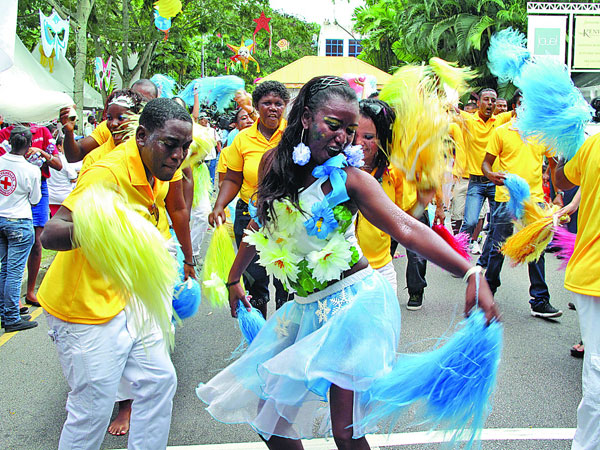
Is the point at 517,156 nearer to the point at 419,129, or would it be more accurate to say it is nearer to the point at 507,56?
the point at 507,56

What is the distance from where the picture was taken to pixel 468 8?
22.0m

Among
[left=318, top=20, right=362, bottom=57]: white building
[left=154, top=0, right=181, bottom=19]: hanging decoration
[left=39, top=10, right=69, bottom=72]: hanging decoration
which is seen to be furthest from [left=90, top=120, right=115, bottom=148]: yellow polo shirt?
[left=318, top=20, right=362, bottom=57]: white building

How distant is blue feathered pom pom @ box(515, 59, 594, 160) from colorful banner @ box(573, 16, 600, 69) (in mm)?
11036

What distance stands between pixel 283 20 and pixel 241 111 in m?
34.6

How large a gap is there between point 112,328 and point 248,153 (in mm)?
2324

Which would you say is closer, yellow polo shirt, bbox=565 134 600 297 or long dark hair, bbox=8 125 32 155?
yellow polo shirt, bbox=565 134 600 297

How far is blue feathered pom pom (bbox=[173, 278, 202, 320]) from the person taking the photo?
329cm

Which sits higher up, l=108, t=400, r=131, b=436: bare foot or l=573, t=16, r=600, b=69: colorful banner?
l=573, t=16, r=600, b=69: colorful banner

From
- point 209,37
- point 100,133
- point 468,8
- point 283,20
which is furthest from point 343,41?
point 100,133

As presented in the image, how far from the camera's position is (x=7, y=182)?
5492mm

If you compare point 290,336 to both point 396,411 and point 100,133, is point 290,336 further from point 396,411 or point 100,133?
point 100,133

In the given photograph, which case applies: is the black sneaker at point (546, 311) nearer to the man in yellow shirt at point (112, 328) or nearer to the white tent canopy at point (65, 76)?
the man in yellow shirt at point (112, 328)

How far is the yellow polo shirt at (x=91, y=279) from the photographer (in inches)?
99.0

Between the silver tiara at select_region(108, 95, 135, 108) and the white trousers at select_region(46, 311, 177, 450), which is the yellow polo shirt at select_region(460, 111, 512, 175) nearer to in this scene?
the silver tiara at select_region(108, 95, 135, 108)
